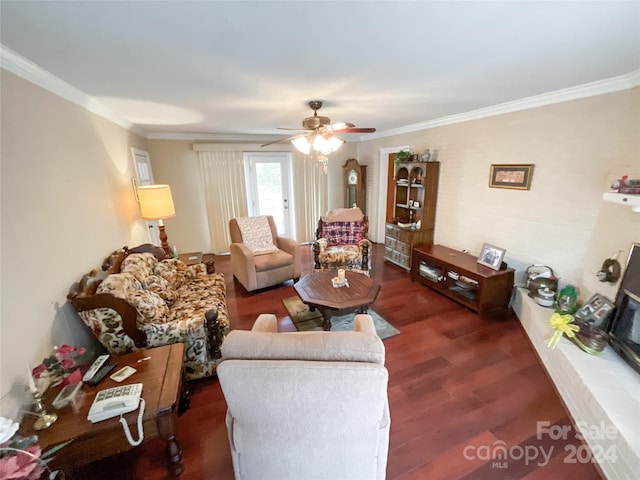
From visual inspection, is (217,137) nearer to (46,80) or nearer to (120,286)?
(46,80)

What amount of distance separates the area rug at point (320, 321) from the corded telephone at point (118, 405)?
1.56m

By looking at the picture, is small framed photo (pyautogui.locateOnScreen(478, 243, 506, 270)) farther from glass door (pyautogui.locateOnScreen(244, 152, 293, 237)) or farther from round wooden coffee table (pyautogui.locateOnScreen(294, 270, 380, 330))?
glass door (pyautogui.locateOnScreen(244, 152, 293, 237))

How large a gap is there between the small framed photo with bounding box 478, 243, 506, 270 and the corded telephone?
3304 millimetres

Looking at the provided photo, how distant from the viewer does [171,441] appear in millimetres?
1441

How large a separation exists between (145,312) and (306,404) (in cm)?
143

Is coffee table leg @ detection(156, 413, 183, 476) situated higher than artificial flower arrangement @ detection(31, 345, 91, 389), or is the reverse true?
artificial flower arrangement @ detection(31, 345, 91, 389)

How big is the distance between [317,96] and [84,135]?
2.04m

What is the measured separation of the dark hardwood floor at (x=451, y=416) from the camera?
4.91 ft

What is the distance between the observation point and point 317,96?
2404 mm

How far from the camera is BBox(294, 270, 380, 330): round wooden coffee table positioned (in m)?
2.43

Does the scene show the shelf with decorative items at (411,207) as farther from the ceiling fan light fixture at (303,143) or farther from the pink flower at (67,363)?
the pink flower at (67,363)

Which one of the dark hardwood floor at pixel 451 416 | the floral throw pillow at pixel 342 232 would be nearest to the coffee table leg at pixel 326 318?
the dark hardwood floor at pixel 451 416

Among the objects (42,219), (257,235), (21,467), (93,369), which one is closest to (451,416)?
(21,467)

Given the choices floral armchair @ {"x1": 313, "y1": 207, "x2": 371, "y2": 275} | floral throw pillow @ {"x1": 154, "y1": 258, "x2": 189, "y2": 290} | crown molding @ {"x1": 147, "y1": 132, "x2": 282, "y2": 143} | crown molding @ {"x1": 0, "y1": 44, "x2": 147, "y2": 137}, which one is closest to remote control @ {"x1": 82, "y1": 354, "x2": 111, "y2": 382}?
floral throw pillow @ {"x1": 154, "y1": 258, "x2": 189, "y2": 290}
